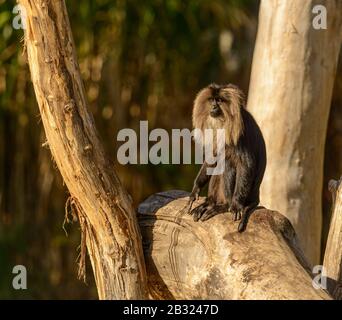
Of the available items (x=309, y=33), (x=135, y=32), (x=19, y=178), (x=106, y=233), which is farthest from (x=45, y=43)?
(x=19, y=178)

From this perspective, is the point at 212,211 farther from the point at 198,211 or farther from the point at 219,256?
the point at 219,256

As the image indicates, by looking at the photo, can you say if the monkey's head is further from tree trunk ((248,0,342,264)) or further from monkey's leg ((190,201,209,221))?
tree trunk ((248,0,342,264))

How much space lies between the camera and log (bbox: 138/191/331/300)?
4.94 metres

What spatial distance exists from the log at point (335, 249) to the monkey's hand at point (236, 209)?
2.00 ft

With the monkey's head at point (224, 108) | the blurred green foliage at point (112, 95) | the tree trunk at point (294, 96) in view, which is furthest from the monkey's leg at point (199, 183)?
the blurred green foliage at point (112, 95)

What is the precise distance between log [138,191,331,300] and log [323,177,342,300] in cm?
43

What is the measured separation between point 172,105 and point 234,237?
5810 millimetres

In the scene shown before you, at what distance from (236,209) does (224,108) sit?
68 cm

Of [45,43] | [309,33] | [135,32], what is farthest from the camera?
[135,32]

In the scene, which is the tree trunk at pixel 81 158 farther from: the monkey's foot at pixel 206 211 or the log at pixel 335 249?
the log at pixel 335 249

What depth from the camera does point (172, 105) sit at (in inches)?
432

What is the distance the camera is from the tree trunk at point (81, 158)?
5102 millimetres

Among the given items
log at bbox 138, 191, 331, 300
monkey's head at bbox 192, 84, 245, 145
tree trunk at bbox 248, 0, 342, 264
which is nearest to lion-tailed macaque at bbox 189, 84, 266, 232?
monkey's head at bbox 192, 84, 245, 145
